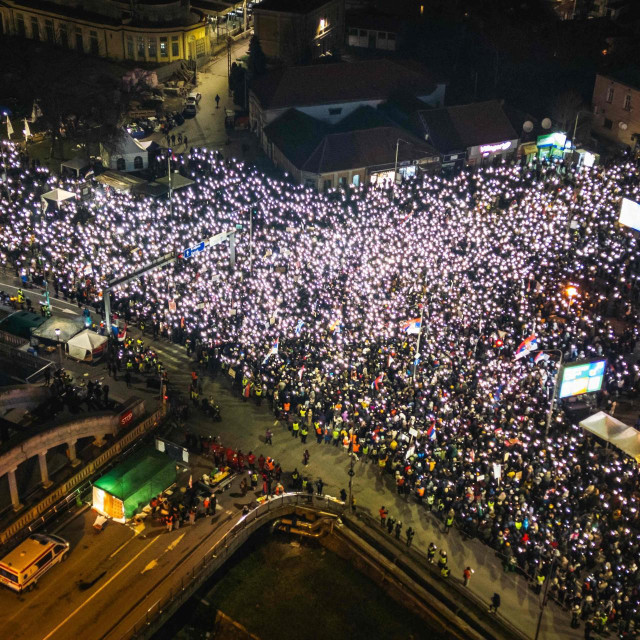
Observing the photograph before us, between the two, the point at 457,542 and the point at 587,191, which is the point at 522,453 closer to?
the point at 457,542

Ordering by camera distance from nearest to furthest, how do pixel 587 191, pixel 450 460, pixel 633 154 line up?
Answer: pixel 450 460 → pixel 587 191 → pixel 633 154

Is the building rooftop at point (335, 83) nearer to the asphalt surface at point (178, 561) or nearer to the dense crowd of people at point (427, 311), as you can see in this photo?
the dense crowd of people at point (427, 311)

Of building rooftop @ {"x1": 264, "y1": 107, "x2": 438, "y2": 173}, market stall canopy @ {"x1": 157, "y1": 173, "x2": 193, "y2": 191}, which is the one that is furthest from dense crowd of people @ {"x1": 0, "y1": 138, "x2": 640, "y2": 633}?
building rooftop @ {"x1": 264, "y1": 107, "x2": 438, "y2": 173}

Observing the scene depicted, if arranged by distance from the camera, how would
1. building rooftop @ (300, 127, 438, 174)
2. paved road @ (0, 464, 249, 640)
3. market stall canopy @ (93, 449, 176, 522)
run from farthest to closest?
building rooftop @ (300, 127, 438, 174), market stall canopy @ (93, 449, 176, 522), paved road @ (0, 464, 249, 640)

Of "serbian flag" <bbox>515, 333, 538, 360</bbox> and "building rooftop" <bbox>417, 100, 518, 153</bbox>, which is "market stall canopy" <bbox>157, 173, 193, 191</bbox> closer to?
"building rooftop" <bbox>417, 100, 518, 153</bbox>

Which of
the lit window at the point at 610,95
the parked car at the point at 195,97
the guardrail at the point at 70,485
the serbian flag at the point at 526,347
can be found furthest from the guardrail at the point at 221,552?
the lit window at the point at 610,95

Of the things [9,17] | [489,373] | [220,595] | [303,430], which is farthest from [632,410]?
[9,17]
